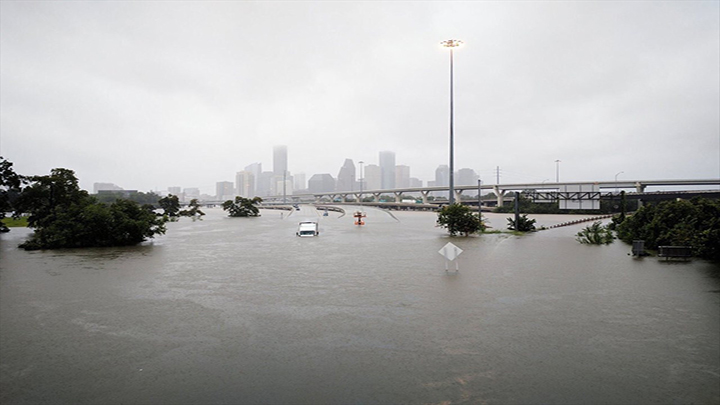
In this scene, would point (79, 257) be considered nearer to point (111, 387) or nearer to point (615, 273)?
point (111, 387)

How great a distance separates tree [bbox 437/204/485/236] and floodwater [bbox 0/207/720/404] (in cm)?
1591

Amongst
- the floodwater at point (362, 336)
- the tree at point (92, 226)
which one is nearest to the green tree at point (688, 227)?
the floodwater at point (362, 336)

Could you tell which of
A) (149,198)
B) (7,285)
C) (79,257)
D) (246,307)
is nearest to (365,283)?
(246,307)

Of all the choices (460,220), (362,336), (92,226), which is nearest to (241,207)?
(92,226)

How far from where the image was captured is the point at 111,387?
19.0 feet

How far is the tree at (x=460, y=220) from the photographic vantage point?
31.8 meters

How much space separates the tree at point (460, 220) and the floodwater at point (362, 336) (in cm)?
1591

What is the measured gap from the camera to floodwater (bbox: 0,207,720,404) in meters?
5.68

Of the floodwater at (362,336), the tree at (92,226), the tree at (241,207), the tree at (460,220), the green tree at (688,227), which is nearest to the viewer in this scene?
the floodwater at (362,336)

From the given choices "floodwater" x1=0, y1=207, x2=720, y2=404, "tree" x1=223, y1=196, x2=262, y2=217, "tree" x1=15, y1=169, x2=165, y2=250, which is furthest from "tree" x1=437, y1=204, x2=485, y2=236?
"tree" x1=223, y1=196, x2=262, y2=217

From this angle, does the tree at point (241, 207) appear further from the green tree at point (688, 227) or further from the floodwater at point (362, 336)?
the green tree at point (688, 227)

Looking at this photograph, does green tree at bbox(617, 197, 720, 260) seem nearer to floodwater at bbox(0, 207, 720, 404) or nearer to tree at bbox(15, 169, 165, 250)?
floodwater at bbox(0, 207, 720, 404)

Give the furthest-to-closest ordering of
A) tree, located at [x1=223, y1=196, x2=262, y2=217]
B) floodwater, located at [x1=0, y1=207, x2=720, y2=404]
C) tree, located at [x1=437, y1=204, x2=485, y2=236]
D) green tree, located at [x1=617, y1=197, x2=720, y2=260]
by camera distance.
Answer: tree, located at [x1=223, y1=196, x2=262, y2=217] < tree, located at [x1=437, y1=204, x2=485, y2=236] < green tree, located at [x1=617, y1=197, x2=720, y2=260] < floodwater, located at [x1=0, y1=207, x2=720, y2=404]

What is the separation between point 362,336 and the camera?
7.96 m
